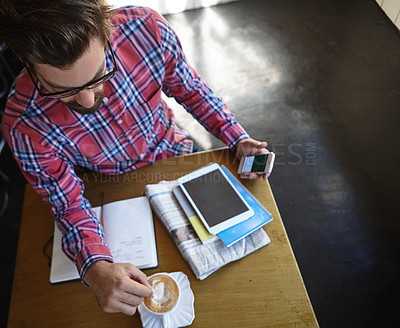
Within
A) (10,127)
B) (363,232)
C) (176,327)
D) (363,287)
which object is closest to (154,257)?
(176,327)

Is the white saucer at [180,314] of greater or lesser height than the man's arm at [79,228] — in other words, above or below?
below

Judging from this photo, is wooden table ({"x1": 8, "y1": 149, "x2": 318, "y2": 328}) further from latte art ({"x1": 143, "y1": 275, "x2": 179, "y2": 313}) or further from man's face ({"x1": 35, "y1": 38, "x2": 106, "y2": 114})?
man's face ({"x1": 35, "y1": 38, "x2": 106, "y2": 114})

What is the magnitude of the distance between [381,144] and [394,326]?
117cm

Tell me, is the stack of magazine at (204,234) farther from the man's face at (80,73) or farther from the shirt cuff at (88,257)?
the man's face at (80,73)

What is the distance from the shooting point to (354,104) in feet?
8.18

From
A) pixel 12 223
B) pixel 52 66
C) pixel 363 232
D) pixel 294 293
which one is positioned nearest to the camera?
pixel 52 66

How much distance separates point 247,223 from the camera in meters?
1.02

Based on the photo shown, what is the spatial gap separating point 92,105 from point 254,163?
58 cm

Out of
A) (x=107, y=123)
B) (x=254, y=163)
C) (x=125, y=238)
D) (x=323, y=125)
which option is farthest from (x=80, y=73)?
(x=323, y=125)

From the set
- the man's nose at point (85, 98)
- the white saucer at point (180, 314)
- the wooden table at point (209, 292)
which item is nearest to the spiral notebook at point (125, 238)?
the wooden table at point (209, 292)

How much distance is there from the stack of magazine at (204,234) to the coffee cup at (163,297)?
8cm

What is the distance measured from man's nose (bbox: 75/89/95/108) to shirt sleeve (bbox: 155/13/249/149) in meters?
0.35

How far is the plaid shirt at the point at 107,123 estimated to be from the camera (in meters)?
0.98

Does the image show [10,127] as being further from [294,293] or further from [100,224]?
[294,293]
